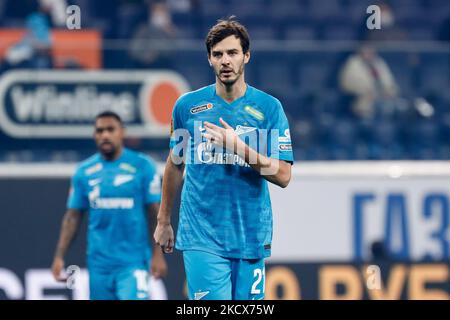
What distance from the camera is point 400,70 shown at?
1151 cm

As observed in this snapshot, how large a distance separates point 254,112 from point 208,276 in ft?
3.28

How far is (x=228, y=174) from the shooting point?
6695 millimetres

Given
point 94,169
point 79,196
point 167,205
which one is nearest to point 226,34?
point 167,205

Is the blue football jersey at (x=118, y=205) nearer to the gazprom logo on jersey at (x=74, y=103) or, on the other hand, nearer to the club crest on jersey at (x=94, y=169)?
the club crest on jersey at (x=94, y=169)

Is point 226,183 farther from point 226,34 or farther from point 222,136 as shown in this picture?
point 226,34

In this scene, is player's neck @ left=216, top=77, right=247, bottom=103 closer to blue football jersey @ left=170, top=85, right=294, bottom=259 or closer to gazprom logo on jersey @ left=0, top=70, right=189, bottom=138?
blue football jersey @ left=170, top=85, right=294, bottom=259

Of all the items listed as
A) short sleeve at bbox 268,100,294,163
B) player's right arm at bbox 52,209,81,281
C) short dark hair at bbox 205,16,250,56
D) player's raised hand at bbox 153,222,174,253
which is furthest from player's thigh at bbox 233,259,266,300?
player's right arm at bbox 52,209,81,281

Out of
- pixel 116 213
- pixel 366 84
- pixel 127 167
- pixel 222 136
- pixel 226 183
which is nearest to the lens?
pixel 222 136

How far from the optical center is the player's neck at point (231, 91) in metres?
6.73

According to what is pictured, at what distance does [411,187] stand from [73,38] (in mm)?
3785

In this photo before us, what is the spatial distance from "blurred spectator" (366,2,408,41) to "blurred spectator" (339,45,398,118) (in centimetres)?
94
